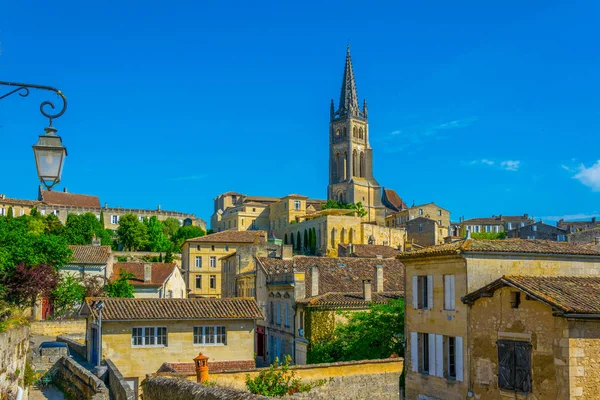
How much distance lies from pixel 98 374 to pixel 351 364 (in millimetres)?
9088

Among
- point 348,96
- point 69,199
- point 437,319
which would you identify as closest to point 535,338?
point 437,319

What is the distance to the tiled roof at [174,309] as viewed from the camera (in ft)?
97.7

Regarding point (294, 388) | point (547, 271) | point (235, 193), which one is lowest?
point (294, 388)

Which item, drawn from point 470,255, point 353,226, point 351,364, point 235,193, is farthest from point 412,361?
point 235,193

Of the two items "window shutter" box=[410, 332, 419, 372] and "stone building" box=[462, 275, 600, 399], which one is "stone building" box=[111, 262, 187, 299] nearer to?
"window shutter" box=[410, 332, 419, 372]

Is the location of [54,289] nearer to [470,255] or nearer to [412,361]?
[412,361]

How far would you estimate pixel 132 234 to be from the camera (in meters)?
109

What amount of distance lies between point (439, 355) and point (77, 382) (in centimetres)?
1243

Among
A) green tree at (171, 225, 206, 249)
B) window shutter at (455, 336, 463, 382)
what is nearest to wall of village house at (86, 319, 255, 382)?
window shutter at (455, 336, 463, 382)

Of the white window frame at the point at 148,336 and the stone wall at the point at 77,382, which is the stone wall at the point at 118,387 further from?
the white window frame at the point at 148,336

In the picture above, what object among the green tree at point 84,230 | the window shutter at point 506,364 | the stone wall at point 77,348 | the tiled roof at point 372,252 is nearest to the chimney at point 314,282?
the stone wall at point 77,348

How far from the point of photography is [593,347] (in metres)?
18.5

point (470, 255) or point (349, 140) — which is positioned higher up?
point (349, 140)

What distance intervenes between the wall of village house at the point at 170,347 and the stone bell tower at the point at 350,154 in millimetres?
111105
